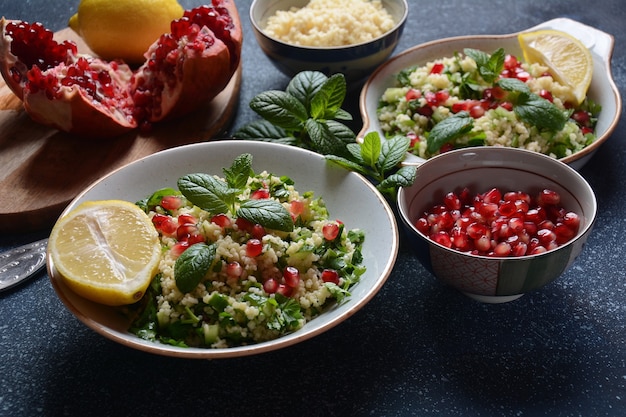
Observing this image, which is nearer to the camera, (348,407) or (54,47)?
(348,407)

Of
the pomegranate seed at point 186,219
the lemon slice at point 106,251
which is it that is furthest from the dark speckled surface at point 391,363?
the pomegranate seed at point 186,219

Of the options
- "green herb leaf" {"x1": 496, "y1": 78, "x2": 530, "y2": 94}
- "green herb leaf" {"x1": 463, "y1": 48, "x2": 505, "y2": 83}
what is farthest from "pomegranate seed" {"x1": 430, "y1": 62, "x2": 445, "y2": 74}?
"green herb leaf" {"x1": 496, "y1": 78, "x2": 530, "y2": 94}

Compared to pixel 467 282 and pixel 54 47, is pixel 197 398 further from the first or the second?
pixel 54 47

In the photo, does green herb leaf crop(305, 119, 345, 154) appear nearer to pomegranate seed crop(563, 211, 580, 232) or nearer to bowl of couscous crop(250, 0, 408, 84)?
bowl of couscous crop(250, 0, 408, 84)

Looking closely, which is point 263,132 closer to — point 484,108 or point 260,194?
point 260,194

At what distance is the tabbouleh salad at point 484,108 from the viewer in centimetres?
227

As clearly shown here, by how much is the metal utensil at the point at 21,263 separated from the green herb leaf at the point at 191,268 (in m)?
0.59

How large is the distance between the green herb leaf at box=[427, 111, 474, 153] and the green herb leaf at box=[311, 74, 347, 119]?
12.5 inches

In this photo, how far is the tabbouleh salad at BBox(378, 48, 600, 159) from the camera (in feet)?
7.45

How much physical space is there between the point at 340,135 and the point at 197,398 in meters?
0.93

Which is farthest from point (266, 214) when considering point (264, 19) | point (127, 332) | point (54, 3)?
point (54, 3)

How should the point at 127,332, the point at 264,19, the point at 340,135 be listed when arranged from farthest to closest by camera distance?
the point at 264,19
the point at 340,135
the point at 127,332

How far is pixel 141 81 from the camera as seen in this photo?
2.63 metres

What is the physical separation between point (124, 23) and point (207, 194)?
1.14 meters
